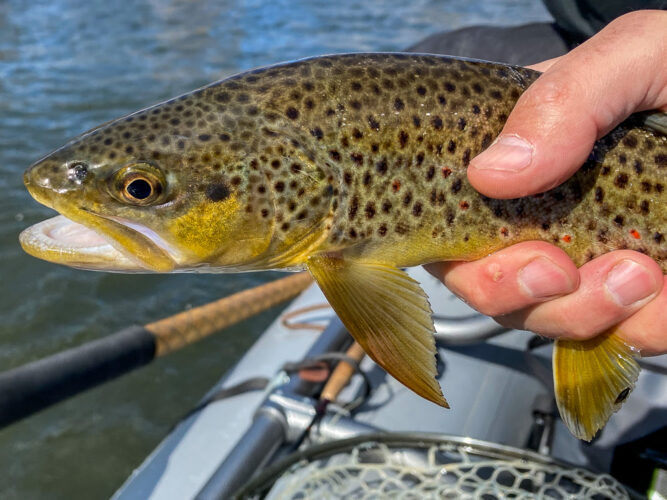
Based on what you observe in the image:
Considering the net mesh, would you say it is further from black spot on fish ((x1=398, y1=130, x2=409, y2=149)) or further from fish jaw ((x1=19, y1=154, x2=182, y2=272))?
black spot on fish ((x1=398, y1=130, x2=409, y2=149))

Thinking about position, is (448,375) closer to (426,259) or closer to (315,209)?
(426,259)

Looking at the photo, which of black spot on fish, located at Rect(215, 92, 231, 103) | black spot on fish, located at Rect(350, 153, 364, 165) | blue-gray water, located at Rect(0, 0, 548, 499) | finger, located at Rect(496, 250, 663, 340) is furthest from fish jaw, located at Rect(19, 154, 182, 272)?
blue-gray water, located at Rect(0, 0, 548, 499)

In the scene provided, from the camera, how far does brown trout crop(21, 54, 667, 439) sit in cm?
213

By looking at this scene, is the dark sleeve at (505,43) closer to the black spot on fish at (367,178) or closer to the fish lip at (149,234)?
the black spot on fish at (367,178)

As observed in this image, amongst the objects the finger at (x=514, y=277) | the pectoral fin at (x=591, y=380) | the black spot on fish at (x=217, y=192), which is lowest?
the pectoral fin at (x=591, y=380)

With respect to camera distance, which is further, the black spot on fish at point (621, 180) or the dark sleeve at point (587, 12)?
the dark sleeve at point (587, 12)

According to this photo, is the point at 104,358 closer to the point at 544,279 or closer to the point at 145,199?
the point at 145,199

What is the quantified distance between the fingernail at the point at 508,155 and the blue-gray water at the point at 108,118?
4.49 m

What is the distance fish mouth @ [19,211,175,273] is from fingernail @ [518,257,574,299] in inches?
50.0

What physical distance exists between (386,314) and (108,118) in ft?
37.5

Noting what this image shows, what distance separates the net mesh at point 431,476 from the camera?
2.82 m

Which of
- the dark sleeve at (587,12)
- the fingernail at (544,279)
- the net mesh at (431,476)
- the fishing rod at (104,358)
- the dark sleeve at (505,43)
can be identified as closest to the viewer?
the fingernail at (544,279)

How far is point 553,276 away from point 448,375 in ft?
5.83

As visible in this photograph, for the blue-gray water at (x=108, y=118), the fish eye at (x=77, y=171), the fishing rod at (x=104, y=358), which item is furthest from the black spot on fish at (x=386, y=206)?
the blue-gray water at (x=108, y=118)
